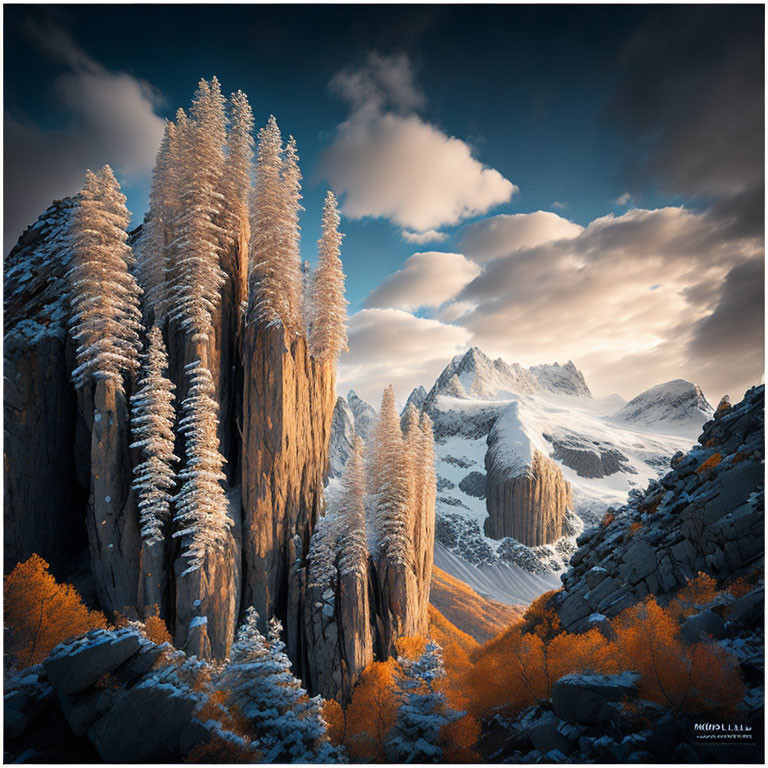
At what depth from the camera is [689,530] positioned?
17.0 metres

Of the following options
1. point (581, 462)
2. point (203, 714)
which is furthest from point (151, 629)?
point (581, 462)

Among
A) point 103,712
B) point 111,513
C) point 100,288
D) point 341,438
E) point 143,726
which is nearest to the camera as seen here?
point 143,726

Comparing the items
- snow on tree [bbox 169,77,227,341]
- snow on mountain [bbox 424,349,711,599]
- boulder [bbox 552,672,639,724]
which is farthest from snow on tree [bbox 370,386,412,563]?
snow on mountain [bbox 424,349,711,599]

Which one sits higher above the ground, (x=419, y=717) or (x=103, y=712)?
(x=103, y=712)

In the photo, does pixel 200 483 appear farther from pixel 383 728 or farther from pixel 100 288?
pixel 383 728

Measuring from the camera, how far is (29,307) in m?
24.4

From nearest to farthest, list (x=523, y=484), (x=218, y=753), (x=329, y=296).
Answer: (x=218, y=753), (x=329, y=296), (x=523, y=484)

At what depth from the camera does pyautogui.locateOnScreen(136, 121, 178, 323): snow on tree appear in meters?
25.6

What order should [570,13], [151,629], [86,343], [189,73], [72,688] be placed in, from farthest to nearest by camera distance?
[86,343] < [151,629] < [189,73] < [570,13] < [72,688]

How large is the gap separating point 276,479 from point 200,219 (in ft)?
65.0

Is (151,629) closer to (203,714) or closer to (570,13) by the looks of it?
(203,714)

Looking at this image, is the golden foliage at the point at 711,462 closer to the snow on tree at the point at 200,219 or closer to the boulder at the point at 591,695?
the boulder at the point at 591,695

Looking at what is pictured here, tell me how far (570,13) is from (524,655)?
25.2 metres

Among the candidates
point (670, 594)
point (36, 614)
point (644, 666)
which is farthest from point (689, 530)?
→ point (36, 614)
